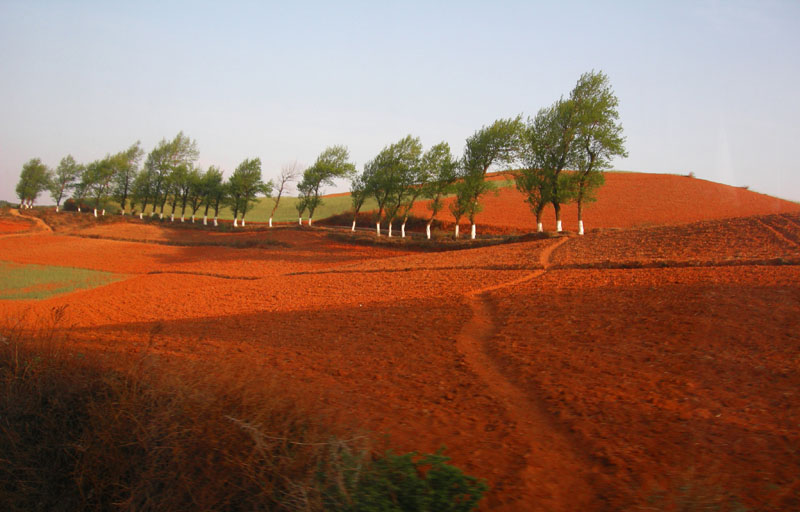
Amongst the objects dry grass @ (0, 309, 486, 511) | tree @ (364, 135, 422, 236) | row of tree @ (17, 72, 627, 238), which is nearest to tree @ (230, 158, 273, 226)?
row of tree @ (17, 72, 627, 238)

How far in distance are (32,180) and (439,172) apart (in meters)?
91.7

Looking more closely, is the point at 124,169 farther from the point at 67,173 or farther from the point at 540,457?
the point at 540,457

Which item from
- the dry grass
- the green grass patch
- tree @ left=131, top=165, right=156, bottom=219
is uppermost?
tree @ left=131, top=165, right=156, bottom=219

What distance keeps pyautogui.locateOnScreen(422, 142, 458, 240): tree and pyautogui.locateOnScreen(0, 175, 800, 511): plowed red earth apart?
63.8 ft

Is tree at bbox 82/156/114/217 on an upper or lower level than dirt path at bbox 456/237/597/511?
upper

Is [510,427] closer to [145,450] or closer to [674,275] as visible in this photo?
[145,450]

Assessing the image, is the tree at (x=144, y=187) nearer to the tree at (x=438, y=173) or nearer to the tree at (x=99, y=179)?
the tree at (x=99, y=179)

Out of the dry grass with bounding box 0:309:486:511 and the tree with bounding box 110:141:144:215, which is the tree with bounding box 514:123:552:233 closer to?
the dry grass with bounding box 0:309:486:511

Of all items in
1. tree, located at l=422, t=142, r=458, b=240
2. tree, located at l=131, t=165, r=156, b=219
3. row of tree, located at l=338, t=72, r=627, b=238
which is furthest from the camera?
tree, located at l=131, t=165, r=156, b=219

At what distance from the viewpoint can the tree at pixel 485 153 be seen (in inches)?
1507

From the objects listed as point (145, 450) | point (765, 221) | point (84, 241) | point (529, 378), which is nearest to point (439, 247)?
point (765, 221)

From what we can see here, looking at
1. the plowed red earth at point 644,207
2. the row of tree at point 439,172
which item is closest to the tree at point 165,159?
the row of tree at point 439,172

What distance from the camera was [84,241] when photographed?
142 ft

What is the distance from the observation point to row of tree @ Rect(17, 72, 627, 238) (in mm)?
31500
